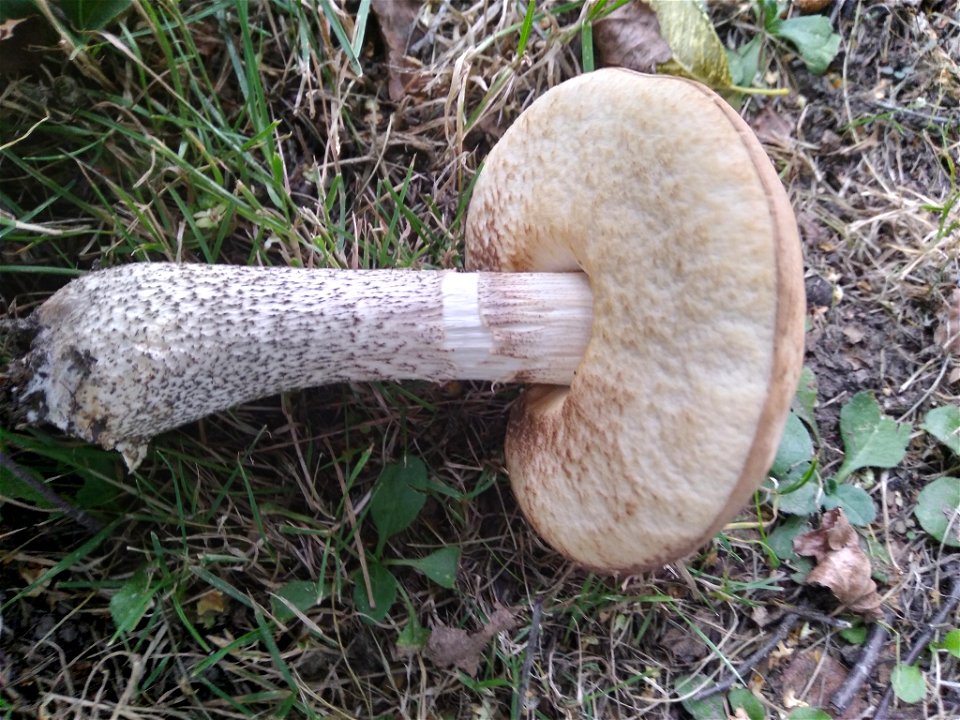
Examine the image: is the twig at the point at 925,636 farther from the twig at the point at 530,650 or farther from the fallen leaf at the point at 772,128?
the fallen leaf at the point at 772,128

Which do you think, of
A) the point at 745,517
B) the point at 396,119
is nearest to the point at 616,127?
the point at 396,119

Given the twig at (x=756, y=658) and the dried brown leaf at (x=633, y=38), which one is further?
the dried brown leaf at (x=633, y=38)

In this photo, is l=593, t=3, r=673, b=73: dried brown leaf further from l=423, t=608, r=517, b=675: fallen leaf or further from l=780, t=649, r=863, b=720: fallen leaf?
l=780, t=649, r=863, b=720: fallen leaf

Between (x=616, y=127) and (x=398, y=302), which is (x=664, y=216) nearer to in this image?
(x=616, y=127)

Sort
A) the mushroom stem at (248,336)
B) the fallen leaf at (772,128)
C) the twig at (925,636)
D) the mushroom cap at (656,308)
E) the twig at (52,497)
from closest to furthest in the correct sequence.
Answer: the mushroom cap at (656,308) < the mushroom stem at (248,336) < the twig at (52,497) < the twig at (925,636) < the fallen leaf at (772,128)

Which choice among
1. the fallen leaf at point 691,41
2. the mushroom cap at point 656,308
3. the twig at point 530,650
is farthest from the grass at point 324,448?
the mushroom cap at point 656,308

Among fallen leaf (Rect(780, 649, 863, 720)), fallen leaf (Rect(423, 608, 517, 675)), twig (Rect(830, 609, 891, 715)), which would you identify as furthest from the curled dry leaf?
fallen leaf (Rect(423, 608, 517, 675))

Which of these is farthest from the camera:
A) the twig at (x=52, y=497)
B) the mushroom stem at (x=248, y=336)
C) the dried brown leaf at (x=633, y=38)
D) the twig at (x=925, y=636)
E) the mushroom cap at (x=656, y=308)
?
the dried brown leaf at (x=633, y=38)
